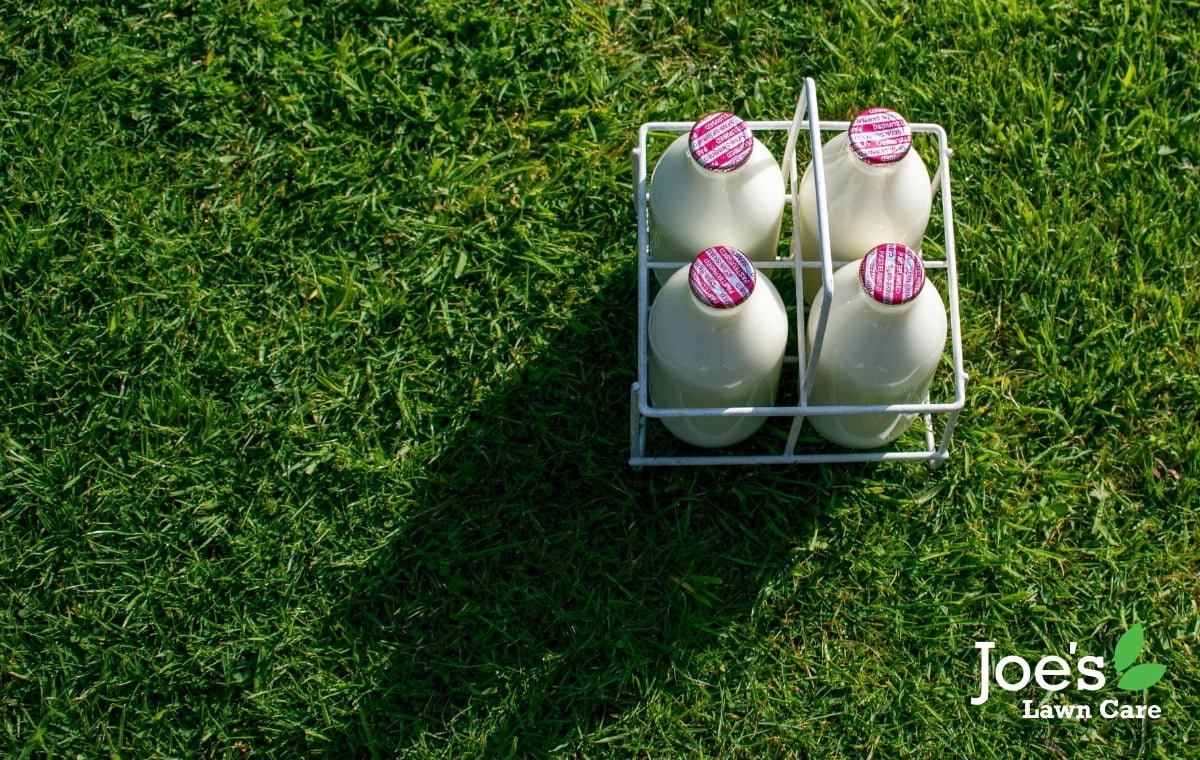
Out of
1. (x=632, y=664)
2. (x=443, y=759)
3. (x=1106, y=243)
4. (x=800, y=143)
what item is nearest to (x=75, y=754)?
(x=443, y=759)

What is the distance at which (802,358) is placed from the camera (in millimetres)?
1556

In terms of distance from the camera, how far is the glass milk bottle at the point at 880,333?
1346 mm

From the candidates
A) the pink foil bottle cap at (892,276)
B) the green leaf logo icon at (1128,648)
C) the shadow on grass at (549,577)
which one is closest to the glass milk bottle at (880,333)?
the pink foil bottle cap at (892,276)

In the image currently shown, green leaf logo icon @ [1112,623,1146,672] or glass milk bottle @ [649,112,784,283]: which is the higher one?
glass milk bottle @ [649,112,784,283]

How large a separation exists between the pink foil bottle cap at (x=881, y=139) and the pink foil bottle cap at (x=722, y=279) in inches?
8.9

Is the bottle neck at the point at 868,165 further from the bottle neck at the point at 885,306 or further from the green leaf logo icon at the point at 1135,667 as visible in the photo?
the green leaf logo icon at the point at 1135,667

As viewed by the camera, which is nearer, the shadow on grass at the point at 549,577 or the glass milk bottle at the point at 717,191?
the glass milk bottle at the point at 717,191

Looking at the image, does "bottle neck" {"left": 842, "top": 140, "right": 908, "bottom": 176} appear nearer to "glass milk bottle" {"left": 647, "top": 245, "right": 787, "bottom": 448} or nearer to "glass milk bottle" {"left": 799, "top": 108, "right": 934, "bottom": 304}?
"glass milk bottle" {"left": 799, "top": 108, "right": 934, "bottom": 304}

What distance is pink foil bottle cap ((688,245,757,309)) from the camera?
4.41 ft

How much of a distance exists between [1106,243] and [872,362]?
854mm

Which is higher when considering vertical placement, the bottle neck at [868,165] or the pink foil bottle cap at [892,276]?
the bottle neck at [868,165]

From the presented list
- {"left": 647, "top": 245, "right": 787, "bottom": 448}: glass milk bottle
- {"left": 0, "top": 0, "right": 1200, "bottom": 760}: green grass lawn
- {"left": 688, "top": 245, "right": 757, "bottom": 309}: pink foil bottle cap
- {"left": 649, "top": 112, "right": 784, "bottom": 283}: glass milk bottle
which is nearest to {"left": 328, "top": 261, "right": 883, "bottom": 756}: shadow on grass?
{"left": 0, "top": 0, "right": 1200, "bottom": 760}: green grass lawn

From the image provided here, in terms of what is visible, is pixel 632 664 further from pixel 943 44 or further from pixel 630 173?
pixel 943 44

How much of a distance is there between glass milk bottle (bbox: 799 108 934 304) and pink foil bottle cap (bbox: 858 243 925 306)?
13 cm
